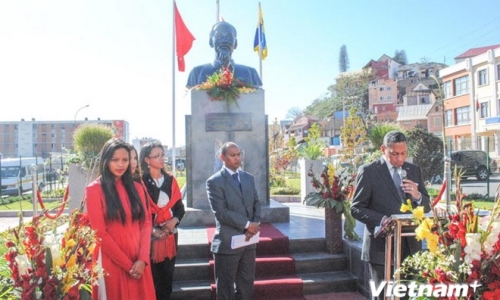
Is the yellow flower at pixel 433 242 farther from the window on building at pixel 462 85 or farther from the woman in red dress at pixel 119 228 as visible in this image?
the window on building at pixel 462 85

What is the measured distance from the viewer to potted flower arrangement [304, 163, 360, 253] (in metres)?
5.77

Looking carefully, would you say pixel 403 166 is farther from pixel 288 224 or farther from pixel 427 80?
pixel 427 80

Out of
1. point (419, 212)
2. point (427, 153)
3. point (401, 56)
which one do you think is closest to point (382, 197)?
point (419, 212)

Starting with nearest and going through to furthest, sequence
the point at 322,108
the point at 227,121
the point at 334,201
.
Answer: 1. the point at 334,201
2. the point at 227,121
3. the point at 322,108

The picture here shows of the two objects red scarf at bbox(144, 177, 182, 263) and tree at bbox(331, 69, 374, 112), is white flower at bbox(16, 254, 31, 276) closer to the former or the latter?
red scarf at bbox(144, 177, 182, 263)

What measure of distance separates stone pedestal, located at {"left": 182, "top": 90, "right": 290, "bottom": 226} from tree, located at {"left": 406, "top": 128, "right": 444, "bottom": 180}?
7813 mm

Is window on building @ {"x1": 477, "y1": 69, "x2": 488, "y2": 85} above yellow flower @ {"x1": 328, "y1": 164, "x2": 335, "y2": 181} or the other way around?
above

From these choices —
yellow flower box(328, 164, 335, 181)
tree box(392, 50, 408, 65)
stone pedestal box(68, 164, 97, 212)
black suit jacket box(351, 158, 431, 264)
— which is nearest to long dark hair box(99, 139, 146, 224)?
black suit jacket box(351, 158, 431, 264)

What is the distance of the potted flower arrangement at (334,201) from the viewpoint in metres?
5.77

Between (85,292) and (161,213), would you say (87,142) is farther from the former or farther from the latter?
(85,292)

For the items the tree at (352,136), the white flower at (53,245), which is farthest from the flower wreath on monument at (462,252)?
the tree at (352,136)

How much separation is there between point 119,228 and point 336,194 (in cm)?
332

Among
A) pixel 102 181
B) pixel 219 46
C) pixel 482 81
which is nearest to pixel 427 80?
pixel 482 81

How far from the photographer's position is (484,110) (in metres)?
37.1
